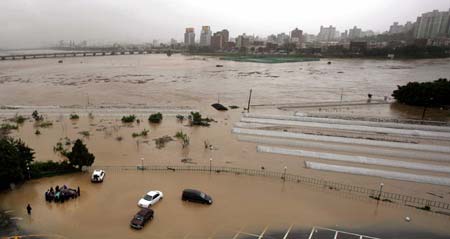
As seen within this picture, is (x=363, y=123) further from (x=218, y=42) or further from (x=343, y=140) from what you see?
(x=218, y=42)

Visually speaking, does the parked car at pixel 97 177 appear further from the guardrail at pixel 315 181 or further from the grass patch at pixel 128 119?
the grass patch at pixel 128 119

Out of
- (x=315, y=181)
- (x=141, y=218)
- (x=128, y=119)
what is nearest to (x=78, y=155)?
(x=141, y=218)

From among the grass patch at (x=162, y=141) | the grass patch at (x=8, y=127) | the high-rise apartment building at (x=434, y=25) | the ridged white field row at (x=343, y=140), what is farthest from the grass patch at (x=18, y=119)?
the high-rise apartment building at (x=434, y=25)

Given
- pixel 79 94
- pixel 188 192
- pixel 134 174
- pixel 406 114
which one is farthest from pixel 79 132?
pixel 406 114

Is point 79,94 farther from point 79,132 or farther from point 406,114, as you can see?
point 406,114

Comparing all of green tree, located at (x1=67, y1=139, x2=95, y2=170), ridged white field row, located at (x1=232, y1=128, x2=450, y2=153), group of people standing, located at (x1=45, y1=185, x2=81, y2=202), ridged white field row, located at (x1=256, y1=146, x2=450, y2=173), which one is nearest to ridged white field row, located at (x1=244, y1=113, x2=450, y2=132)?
ridged white field row, located at (x1=232, y1=128, x2=450, y2=153)

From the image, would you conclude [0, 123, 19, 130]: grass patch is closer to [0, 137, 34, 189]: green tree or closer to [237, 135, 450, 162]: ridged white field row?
[0, 137, 34, 189]: green tree

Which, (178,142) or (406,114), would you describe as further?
(406,114)
